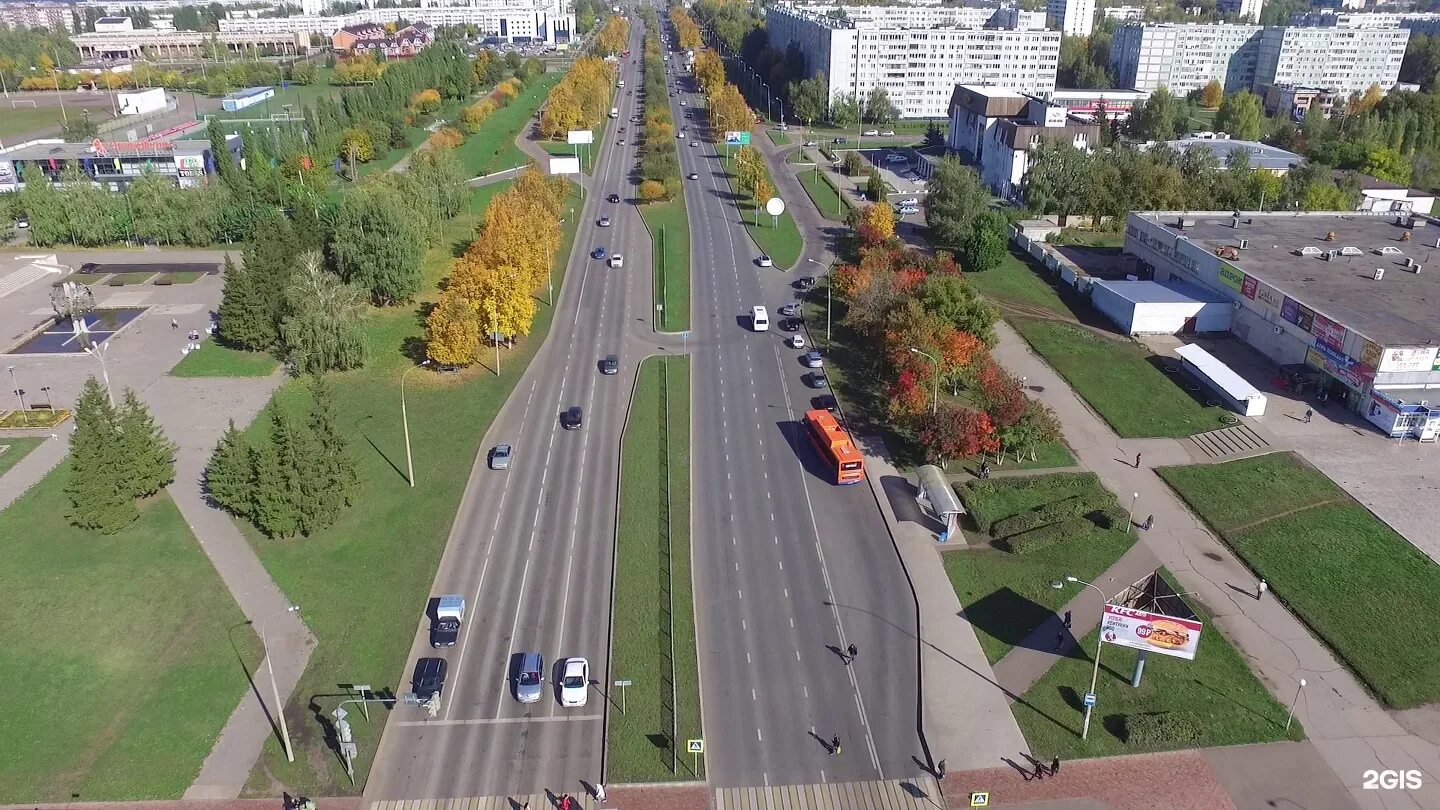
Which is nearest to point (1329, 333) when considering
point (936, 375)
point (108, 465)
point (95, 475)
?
point (936, 375)

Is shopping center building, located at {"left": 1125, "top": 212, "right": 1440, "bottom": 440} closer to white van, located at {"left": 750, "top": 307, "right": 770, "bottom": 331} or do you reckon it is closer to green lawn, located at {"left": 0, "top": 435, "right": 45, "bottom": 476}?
white van, located at {"left": 750, "top": 307, "right": 770, "bottom": 331}

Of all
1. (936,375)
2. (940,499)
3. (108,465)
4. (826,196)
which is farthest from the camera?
(826,196)

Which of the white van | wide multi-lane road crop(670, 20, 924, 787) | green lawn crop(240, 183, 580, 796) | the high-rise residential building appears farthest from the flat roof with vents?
the high-rise residential building

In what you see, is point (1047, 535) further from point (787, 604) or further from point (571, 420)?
point (571, 420)

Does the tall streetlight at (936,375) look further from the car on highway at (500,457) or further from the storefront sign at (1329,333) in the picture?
the storefront sign at (1329,333)

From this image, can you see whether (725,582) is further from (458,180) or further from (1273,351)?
(458,180)
